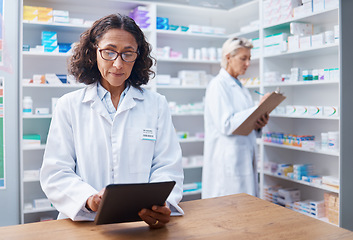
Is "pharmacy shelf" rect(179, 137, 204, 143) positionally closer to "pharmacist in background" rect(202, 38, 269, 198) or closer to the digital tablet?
"pharmacist in background" rect(202, 38, 269, 198)

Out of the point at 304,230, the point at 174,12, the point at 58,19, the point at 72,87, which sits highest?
the point at 174,12

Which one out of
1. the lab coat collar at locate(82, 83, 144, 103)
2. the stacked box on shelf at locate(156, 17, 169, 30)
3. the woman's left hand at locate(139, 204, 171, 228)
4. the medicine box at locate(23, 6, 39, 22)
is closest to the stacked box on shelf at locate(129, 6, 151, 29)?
the stacked box on shelf at locate(156, 17, 169, 30)

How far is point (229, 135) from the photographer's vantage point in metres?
3.18

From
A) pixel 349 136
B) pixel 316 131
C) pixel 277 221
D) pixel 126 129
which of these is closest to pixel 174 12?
pixel 316 131

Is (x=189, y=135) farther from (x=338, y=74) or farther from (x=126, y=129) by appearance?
(x=126, y=129)

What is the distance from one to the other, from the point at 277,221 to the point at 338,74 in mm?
2111

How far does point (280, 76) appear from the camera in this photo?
3949mm

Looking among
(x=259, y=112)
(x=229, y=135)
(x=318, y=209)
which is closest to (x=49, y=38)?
(x=229, y=135)

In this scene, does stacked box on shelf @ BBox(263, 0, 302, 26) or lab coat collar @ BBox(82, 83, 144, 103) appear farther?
stacked box on shelf @ BBox(263, 0, 302, 26)

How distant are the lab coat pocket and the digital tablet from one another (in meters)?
0.34

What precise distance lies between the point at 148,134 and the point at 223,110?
1612 millimetres

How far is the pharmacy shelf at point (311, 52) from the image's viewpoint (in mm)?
3171

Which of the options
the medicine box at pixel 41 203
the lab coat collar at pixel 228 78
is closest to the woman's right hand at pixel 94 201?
the lab coat collar at pixel 228 78

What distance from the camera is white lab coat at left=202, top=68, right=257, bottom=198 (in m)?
3.13
